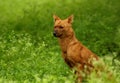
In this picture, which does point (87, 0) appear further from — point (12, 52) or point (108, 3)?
point (12, 52)

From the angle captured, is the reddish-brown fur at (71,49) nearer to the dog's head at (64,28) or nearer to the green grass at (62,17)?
the dog's head at (64,28)

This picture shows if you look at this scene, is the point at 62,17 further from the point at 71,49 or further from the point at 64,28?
the point at 71,49

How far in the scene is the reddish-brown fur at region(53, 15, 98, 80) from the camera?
49.1 feet

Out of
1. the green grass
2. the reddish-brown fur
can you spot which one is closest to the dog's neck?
the reddish-brown fur

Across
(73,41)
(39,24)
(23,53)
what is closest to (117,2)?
(39,24)

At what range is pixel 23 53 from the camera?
61.7 ft

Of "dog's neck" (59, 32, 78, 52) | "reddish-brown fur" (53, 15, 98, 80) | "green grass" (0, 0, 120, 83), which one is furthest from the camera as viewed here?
"green grass" (0, 0, 120, 83)

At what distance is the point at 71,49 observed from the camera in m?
15.4

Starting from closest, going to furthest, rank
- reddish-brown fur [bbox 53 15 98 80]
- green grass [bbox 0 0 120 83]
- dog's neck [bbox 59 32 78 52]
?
reddish-brown fur [bbox 53 15 98 80]
dog's neck [bbox 59 32 78 52]
green grass [bbox 0 0 120 83]

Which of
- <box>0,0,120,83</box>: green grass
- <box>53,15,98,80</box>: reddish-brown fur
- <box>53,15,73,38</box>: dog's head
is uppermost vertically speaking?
<box>0,0,120,83</box>: green grass

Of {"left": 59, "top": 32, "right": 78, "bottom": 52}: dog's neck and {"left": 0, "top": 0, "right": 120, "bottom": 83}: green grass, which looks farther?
{"left": 0, "top": 0, "right": 120, "bottom": 83}: green grass

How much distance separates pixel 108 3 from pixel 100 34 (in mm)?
2914

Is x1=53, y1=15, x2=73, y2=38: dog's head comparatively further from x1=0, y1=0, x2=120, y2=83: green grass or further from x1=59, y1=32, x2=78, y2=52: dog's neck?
x1=0, y1=0, x2=120, y2=83: green grass

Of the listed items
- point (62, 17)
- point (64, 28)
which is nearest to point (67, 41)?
point (64, 28)
